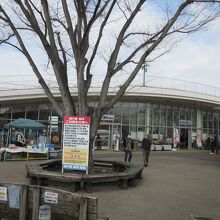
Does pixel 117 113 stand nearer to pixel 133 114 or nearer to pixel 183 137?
pixel 133 114

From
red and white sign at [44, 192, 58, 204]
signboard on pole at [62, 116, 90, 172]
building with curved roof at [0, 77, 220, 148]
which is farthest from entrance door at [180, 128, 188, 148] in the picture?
red and white sign at [44, 192, 58, 204]

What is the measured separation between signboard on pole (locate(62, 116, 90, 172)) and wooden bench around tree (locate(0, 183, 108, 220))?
527cm

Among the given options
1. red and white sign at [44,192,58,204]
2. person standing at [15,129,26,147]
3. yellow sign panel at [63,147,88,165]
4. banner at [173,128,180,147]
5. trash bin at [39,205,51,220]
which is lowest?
trash bin at [39,205,51,220]

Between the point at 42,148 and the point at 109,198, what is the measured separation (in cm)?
1226

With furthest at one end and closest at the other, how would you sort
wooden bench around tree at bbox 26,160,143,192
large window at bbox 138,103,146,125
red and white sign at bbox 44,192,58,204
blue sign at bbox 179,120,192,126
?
blue sign at bbox 179,120,192,126 → large window at bbox 138,103,146,125 → wooden bench around tree at bbox 26,160,143,192 → red and white sign at bbox 44,192,58,204

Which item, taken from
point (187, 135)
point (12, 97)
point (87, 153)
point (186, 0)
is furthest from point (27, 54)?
point (187, 135)

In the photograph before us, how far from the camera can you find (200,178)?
1456cm

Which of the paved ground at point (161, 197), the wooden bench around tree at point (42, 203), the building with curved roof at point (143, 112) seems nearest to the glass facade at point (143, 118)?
the building with curved roof at point (143, 112)

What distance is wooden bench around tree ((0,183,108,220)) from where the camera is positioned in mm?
5562

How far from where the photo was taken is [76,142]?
11.7 meters

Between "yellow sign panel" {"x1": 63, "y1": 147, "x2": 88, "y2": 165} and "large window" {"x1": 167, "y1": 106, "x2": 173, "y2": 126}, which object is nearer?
"yellow sign panel" {"x1": 63, "y1": 147, "x2": 88, "y2": 165}

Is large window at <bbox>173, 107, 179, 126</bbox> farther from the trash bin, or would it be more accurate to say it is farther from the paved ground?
the trash bin

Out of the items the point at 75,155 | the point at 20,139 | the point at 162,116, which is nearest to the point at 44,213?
the point at 75,155

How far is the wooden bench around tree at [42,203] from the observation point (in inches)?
219
